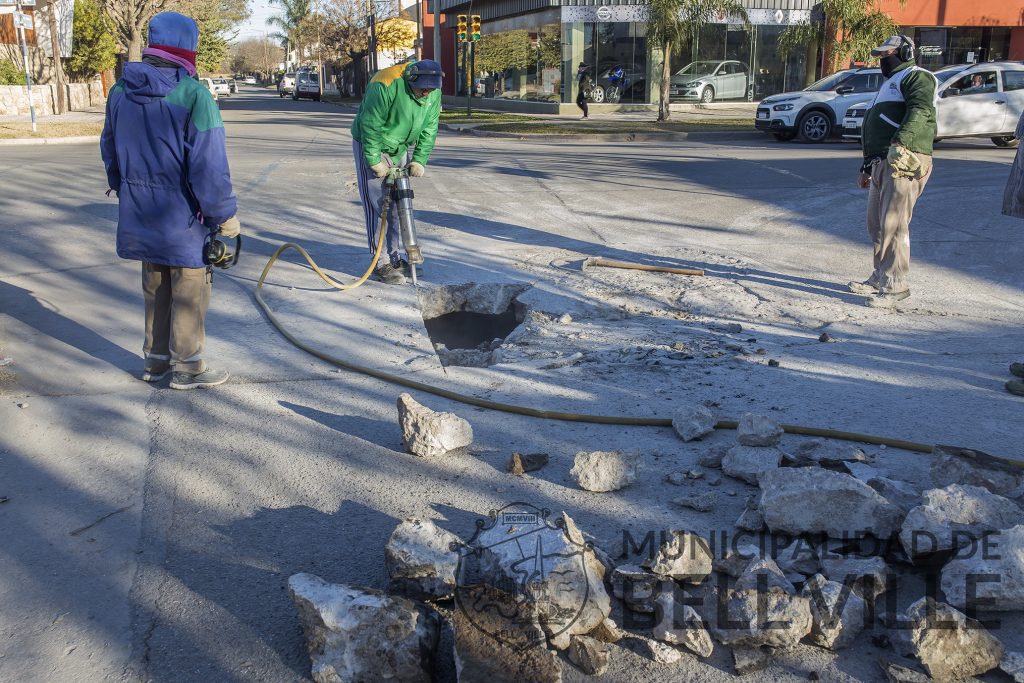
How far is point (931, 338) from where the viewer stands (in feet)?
21.2

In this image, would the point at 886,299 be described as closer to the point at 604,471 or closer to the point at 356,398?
the point at 604,471

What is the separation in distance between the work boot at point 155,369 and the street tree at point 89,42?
131ft

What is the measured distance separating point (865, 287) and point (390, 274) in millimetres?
4021

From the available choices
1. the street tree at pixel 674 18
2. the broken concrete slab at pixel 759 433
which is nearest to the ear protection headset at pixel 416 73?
the broken concrete slab at pixel 759 433

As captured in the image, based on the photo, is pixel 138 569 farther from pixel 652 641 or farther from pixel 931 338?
pixel 931 338

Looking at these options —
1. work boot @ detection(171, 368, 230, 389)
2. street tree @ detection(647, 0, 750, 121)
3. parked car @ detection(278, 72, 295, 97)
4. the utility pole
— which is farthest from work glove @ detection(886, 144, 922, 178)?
parked car @ detection(278, 72, 295, 97)

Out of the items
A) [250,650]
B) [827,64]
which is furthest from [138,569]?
[827,64]

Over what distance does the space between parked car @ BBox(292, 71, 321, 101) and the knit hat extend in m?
56.7

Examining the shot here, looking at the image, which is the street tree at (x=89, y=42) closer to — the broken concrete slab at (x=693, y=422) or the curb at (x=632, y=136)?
the curb at (x=632, y=136)

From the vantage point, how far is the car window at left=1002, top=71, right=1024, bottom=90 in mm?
19875

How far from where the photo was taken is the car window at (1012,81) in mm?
19875

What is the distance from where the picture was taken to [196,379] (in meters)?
5.43

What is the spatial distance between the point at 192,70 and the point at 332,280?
295 cm

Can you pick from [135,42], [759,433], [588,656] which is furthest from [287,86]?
[588,656]
